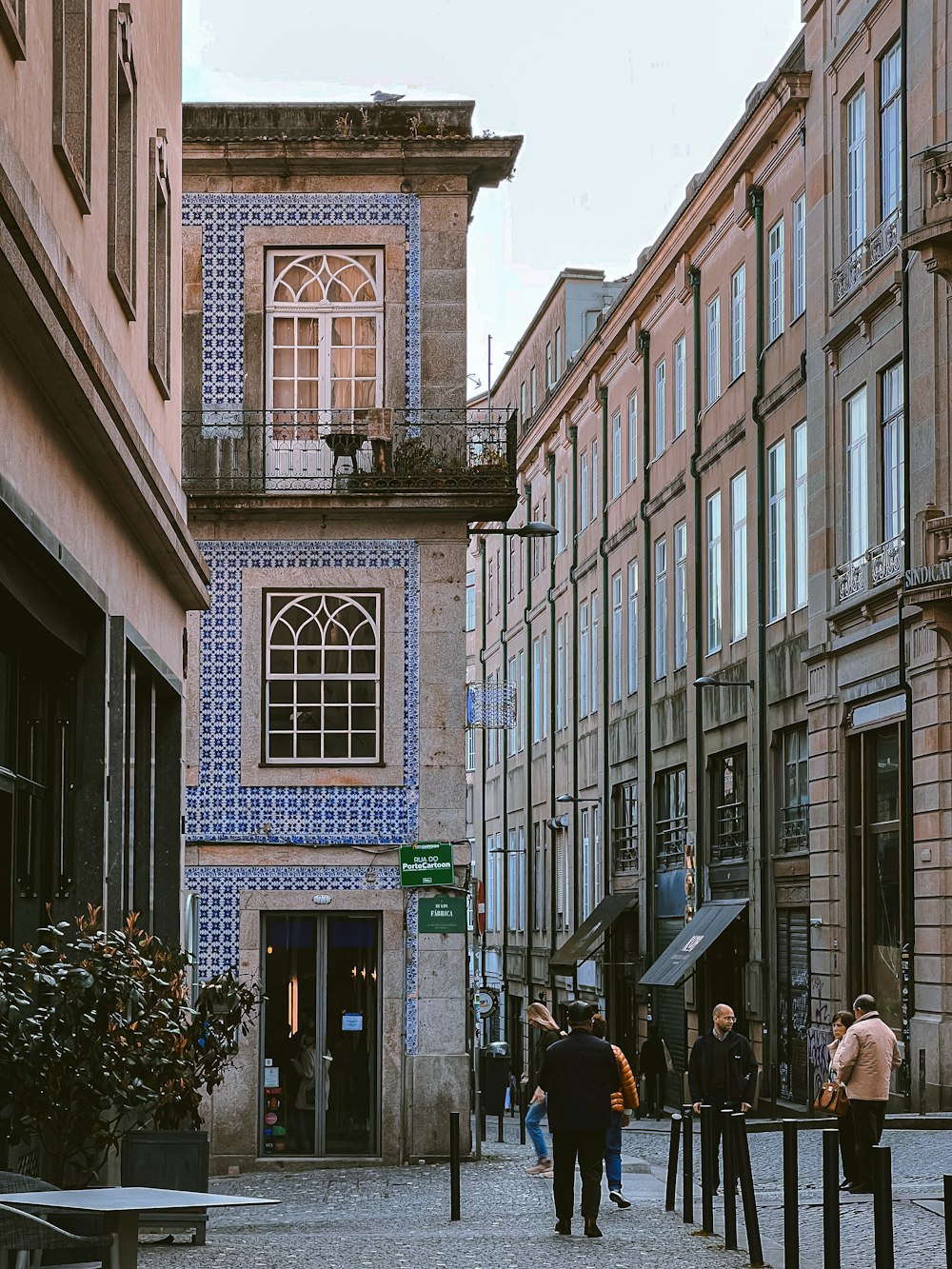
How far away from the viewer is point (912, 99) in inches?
1066

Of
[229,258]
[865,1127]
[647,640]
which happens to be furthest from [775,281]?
[865,1127]

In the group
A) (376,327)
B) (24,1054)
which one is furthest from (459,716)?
(24,1054)

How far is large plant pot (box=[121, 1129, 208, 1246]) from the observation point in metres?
14.6

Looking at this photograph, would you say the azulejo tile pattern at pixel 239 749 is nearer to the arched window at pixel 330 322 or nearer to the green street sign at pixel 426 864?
the green street sign at pixel 426 864

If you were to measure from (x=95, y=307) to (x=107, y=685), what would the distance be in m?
2.38

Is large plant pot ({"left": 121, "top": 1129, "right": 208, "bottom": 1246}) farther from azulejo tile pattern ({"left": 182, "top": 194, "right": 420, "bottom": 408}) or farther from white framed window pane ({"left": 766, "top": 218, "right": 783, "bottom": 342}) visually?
white framed window pane ({"left": 766, "top": 218, "right": 783, "bottom": 342})

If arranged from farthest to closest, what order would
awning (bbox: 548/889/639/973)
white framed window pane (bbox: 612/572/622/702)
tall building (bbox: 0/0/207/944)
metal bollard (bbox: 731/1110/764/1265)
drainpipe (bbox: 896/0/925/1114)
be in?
white framed window pane (bbox: 612/572/622/702), awning (bbox: 548/889/639/973), drainpipe (bbox: 896/0/925/1114), metal bollard (bbox: 731/1110/764/1265), tall building (bbox: 0/0/207/944)

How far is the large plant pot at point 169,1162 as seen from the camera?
1459 cm

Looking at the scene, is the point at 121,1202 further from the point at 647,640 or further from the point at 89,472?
the point at 647,640

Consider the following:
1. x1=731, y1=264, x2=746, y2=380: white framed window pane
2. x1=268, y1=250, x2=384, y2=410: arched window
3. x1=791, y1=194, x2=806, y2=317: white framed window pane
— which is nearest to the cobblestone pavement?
x1=268, y1=250, x2=384, y2=410: arched window

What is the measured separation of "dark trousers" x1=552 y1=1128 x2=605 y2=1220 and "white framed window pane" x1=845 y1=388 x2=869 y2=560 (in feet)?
47.9

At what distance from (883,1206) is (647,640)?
3443 cm

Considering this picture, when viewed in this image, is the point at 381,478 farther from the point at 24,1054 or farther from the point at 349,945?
the point at 24,1054

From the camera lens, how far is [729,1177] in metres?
13.2
